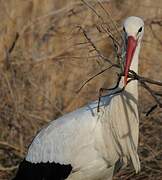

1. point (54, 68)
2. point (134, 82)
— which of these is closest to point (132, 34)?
point (134, 82)

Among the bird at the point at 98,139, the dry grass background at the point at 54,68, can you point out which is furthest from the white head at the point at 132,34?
the dry grass background at the point at 54,68

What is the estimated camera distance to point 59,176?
547cm

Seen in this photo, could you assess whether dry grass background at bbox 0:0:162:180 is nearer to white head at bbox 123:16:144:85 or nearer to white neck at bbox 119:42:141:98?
white neck at bbox 119:42:141:98

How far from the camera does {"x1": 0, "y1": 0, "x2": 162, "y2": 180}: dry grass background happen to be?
6.82m

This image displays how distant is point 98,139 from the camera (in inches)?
204

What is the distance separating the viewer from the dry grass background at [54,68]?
22.4 feet

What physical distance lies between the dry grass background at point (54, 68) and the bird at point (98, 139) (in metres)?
1.20

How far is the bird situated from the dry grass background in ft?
3.93

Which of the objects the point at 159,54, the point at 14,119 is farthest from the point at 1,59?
the point at 159,54

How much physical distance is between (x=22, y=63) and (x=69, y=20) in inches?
30.3

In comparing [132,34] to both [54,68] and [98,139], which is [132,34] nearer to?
[98,139]

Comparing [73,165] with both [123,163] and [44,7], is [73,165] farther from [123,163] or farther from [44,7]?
[44,7]

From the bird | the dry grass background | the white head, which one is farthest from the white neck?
the dry grass background

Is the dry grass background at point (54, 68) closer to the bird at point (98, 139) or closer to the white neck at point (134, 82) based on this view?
the bird at point (98, 139)
